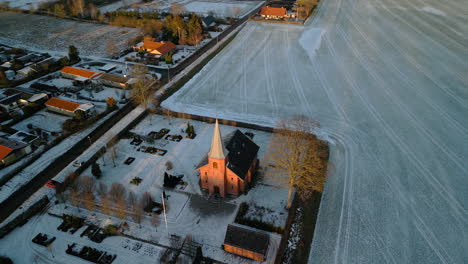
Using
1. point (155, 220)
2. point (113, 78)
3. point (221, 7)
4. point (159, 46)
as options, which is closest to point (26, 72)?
point (113, 78)

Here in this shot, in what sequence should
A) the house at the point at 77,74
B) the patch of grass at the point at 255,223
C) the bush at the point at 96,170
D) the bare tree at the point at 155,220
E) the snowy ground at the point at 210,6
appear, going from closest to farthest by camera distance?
the patch of grass at the point at 255,223
the bare tree at the point at 155,220
the bush at the point at 96,170
the house at the point at 77,74
the snowy ground at the point at 210,6

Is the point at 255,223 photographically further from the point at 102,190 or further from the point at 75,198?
the point at 75,198

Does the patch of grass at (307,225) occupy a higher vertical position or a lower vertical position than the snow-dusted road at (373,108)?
lower

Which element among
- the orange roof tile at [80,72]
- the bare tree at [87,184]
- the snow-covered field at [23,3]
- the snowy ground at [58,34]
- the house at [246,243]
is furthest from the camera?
the snow-covered field at [23,3]

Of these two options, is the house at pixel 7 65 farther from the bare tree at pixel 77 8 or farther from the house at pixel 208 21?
the house at pixel 208 21

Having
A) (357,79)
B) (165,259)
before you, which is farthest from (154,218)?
(357,79)

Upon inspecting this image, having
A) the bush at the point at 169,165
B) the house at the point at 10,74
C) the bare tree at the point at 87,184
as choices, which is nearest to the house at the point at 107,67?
the house at the point at 10,74

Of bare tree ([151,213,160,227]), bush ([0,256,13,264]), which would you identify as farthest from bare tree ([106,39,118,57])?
bush ([0,256,13,264])

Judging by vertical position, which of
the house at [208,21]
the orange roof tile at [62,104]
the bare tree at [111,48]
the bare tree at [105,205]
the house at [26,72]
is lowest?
the bare tree at [105,205]
